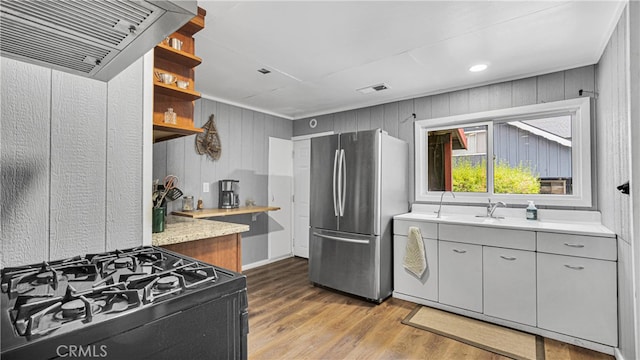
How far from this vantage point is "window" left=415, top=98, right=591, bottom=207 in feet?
8.84

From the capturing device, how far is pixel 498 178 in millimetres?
3129

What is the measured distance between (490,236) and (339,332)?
155 cm

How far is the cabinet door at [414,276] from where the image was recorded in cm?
285

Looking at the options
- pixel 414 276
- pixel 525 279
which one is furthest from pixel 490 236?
pixel 414 276

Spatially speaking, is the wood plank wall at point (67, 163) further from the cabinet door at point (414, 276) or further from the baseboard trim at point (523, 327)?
the baseboard trim at point (523, 327)

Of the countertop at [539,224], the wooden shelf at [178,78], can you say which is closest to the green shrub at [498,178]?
the countertop at [539,224]

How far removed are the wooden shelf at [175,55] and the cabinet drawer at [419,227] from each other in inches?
93.8

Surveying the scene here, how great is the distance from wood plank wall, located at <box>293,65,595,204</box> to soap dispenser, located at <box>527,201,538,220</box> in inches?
40.0

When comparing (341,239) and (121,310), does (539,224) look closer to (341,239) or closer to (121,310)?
(341,239)

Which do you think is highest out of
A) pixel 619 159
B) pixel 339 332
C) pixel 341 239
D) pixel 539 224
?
pixel 619 159

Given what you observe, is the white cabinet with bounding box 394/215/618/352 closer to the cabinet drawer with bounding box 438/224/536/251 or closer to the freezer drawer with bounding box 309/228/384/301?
the cabinet drawer with bounding box 438/224/536/251

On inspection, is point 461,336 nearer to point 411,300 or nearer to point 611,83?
point 411,300

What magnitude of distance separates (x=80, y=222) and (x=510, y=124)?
3.63m

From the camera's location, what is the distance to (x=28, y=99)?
108cm
